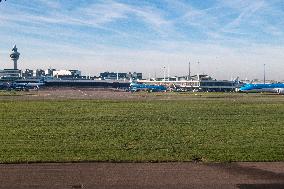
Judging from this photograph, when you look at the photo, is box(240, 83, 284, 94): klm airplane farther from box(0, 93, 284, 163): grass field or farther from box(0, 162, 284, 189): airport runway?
box(0, 162, 284, 189): airport runway

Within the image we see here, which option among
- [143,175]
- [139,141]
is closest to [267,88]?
[139,141]

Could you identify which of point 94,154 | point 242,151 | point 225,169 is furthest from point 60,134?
point 225,169

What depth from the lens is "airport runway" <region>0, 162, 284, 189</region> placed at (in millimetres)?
12242

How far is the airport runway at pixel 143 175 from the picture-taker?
12.2 meters

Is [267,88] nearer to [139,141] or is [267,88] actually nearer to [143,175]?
[139,141]

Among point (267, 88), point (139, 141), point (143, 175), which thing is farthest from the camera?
point (267, 88)

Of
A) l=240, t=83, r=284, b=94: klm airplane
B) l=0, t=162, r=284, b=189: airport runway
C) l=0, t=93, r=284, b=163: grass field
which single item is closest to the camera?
l=0, t=162, r=284, b=189: airport runway

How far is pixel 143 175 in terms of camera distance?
13.5 m

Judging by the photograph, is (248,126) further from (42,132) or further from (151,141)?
(42,132)

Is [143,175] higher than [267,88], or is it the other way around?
[143,175]

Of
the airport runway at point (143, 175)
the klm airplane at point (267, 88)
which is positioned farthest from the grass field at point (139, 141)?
the klm airplane at point (267, 88)

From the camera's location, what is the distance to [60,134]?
78.2 feet

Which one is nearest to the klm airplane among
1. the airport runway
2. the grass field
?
the grass field

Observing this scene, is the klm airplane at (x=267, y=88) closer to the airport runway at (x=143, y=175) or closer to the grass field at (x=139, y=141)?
the grass field at (x=139, y=141)
